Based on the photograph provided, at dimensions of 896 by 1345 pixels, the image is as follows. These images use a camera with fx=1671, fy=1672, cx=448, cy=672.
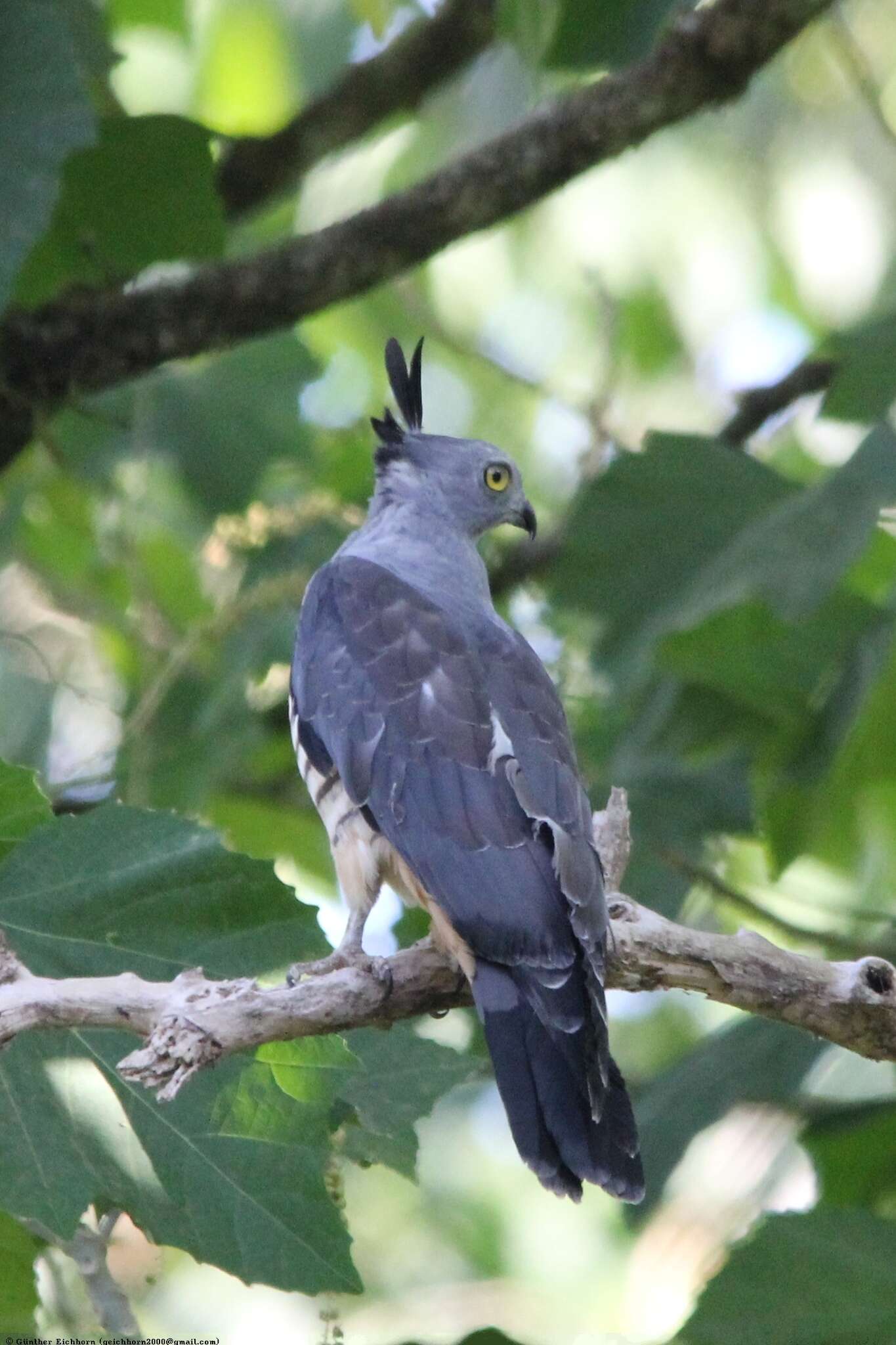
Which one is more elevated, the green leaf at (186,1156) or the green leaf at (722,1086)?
the green leaf at (186,1156)

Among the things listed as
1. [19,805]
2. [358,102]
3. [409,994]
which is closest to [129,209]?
[358,102]

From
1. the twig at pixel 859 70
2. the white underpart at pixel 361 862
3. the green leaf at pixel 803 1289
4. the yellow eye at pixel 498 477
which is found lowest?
the green leaf at pixel 803 1289

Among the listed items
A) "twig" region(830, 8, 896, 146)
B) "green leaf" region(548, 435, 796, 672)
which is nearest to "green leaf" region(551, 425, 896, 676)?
"green leaf" region(548, 435, 796, 672)

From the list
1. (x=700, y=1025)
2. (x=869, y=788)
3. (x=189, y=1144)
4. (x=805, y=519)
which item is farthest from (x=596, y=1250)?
(x=189, y=1144)

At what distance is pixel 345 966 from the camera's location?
3.30m

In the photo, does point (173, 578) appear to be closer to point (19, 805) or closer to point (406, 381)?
point (406, 381)

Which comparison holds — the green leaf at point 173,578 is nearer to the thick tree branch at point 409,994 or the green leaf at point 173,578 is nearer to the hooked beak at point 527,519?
the hooked beak at point 527,519

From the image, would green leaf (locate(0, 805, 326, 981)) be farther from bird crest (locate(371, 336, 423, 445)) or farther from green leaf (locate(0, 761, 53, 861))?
bird crest (locate(371, 336, 423, 445))

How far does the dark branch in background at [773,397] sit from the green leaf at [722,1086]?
2.18 m

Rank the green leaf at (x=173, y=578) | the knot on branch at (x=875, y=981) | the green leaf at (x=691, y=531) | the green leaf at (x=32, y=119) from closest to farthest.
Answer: the knot on branch at (x=875, y=981) < the green leaf at (x=32, y=119) < the green leaf at (x=691, y=531) < the green leaf at (x=173, y=578)

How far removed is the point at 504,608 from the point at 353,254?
6.44 feet

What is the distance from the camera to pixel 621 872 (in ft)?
11.8

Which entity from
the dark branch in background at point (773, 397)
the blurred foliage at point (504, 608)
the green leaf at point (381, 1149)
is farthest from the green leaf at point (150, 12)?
the green leaf at point (381, 1149)

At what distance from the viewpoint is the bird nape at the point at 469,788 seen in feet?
9.99
